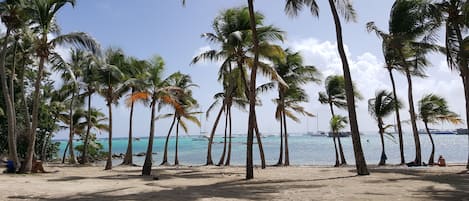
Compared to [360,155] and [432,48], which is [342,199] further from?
[432,48]

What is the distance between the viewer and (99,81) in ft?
86.1

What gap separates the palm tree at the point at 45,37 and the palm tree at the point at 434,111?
22.2m

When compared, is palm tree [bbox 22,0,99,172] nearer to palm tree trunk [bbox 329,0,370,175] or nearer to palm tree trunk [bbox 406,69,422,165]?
palm tree trunk [bbox 329,0,370,175]

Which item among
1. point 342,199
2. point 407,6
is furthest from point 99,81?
point 342,199

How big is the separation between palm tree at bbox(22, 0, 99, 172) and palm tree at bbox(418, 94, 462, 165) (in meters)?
22.2

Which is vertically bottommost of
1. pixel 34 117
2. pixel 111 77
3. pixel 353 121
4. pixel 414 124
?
pixel 353 121

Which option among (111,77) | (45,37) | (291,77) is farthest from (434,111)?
(45,37)

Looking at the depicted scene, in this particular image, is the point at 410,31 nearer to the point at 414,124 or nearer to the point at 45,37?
the point at 414,124

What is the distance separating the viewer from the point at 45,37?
17578mm

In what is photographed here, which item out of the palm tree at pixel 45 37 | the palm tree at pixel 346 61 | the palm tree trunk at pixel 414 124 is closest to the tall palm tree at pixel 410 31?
the palm tree trunk at pixel 414 124

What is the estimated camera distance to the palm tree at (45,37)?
17250mm

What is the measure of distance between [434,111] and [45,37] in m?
24.9

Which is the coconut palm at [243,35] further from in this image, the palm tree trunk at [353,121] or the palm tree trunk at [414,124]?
the palm tree trunk at [414,124]

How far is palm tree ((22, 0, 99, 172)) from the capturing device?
17.2 meters
